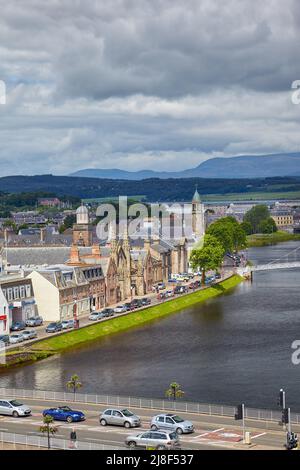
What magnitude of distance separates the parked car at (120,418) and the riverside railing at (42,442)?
15.2 ft

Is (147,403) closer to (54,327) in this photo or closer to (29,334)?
(29,334)

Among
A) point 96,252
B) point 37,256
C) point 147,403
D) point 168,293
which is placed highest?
point 96,252

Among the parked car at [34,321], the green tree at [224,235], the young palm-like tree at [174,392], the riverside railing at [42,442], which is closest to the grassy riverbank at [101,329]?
the parked car at [34,321]

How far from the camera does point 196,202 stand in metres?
184

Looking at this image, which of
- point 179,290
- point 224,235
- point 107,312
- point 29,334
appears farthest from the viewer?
point 224,235

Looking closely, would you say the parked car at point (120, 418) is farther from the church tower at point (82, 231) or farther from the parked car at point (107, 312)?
the church tower at point (82, 231)

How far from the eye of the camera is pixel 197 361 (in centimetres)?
7456

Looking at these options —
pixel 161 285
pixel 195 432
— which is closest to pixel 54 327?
pixel 195 432

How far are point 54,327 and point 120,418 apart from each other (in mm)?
34147

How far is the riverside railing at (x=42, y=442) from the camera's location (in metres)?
44.0

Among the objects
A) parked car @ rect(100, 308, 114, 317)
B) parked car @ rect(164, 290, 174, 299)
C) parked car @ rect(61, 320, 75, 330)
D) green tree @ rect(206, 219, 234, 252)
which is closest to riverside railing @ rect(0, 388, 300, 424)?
parked car @ rect(61, 320, 75, 330)

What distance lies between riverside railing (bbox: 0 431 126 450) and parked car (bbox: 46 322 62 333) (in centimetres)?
3618

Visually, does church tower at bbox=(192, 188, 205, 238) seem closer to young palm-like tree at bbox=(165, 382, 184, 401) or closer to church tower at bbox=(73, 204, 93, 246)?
church tower at bbox=(73, 204, 93, 246)

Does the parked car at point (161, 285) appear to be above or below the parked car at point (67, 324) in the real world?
below
